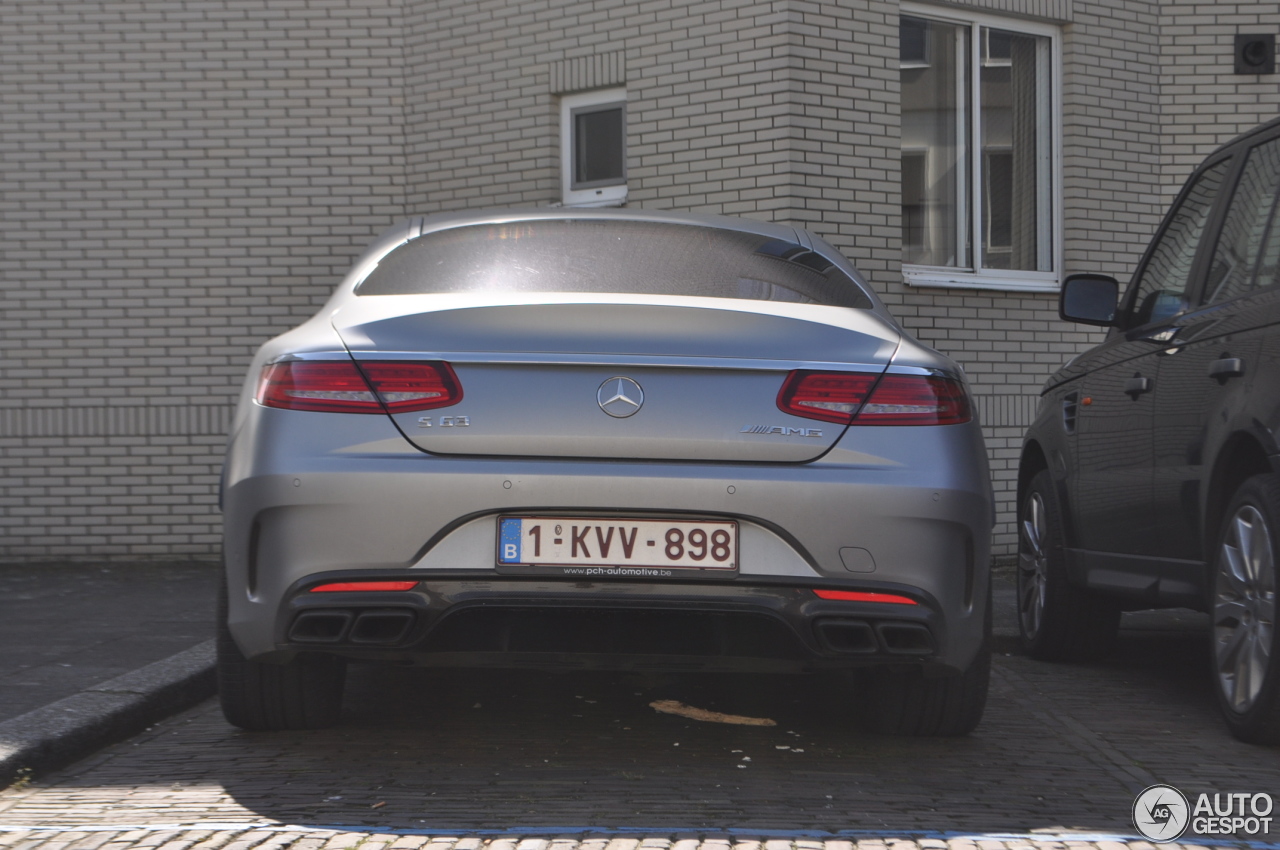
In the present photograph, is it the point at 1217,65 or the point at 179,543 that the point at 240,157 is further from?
the point at 1217,65

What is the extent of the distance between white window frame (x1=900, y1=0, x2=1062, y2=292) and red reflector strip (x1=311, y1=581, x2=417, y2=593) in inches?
251

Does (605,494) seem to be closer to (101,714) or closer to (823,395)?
(823,395)

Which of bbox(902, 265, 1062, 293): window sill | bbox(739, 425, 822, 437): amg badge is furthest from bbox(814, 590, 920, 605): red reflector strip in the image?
bbox(902, 265, 1062, 293): window sill

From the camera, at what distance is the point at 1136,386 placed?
516 centimetres

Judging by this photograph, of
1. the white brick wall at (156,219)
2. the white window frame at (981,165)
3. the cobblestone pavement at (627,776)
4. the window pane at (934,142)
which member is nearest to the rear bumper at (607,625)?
the cobblestone pavement at (627,776)

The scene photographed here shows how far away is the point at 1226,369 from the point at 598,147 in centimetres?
590

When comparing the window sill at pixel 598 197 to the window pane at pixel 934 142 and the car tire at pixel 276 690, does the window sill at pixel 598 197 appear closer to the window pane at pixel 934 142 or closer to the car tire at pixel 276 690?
the window pane at pixel 934 142

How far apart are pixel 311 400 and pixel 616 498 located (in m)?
0.78

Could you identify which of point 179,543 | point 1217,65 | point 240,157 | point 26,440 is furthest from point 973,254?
point 26,440

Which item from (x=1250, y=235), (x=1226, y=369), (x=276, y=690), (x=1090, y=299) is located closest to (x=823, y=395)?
(x=1226, y=369)

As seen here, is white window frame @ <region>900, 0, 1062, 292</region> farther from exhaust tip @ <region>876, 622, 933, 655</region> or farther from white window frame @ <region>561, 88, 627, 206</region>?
exhaust tip @ <region>876, 622, 933, 655</region>

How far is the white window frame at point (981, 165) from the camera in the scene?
9.61 metres

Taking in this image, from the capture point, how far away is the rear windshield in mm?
4086

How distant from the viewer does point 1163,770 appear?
4074 millimetres
